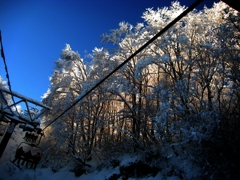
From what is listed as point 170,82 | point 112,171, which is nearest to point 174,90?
point 170,82

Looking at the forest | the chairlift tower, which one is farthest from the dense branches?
the chairlift tower

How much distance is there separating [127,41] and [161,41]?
169 inches

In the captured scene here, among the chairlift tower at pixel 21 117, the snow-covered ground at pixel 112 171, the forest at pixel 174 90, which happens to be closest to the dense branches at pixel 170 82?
the forest at pixel 174 90

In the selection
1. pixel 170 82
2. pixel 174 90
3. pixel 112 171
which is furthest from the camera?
pixel 170 82

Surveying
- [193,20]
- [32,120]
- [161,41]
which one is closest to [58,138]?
[32,120]

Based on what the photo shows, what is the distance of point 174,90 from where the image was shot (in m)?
9.34

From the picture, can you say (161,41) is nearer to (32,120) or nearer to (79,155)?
(32,120)

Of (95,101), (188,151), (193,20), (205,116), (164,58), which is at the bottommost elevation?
(188,151)

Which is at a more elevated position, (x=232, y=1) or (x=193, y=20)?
(x=193, y=20)

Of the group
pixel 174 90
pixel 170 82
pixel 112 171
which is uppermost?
pixel 170 82

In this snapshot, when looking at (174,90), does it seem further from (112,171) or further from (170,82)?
(112,171)

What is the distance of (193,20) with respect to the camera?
11648mm

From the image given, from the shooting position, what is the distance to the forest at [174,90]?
20.1ft

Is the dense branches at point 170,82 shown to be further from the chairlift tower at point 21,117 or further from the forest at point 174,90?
the chairlift tower at point 21,117
